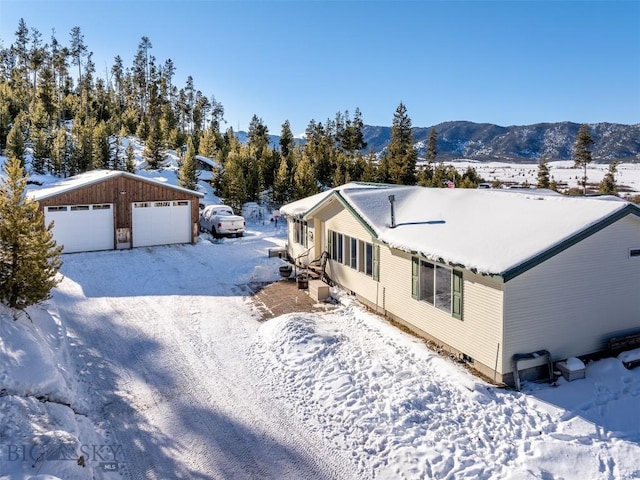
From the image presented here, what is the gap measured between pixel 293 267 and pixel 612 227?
11.6m

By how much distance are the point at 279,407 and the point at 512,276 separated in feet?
16.6

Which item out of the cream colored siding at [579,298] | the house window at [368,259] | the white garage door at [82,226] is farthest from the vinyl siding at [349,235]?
the white garage door at [82,226]

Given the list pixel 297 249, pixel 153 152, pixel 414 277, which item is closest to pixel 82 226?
pixel 297 249

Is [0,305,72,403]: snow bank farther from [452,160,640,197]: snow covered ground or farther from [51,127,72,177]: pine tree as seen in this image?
[452,160,640,197]: snow covered ground

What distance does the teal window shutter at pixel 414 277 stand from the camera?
37.7 ft

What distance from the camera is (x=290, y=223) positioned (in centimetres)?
2019

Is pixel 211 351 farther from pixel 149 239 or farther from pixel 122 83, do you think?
pixel 122 83

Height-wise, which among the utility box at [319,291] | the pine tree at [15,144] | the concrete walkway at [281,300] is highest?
the pine tree at [15,144]

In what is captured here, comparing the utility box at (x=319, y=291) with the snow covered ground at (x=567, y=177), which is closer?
the utility box at (x=319, y=291)

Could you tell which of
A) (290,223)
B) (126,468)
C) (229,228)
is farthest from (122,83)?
(126,468)

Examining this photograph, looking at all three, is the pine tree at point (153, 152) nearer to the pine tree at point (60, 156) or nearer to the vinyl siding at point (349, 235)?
the pine tree at point (60, 156)

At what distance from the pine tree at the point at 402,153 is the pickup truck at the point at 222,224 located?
23366mm

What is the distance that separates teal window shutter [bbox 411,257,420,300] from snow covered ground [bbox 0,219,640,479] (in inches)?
46.3

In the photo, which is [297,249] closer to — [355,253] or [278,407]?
[355,253]
